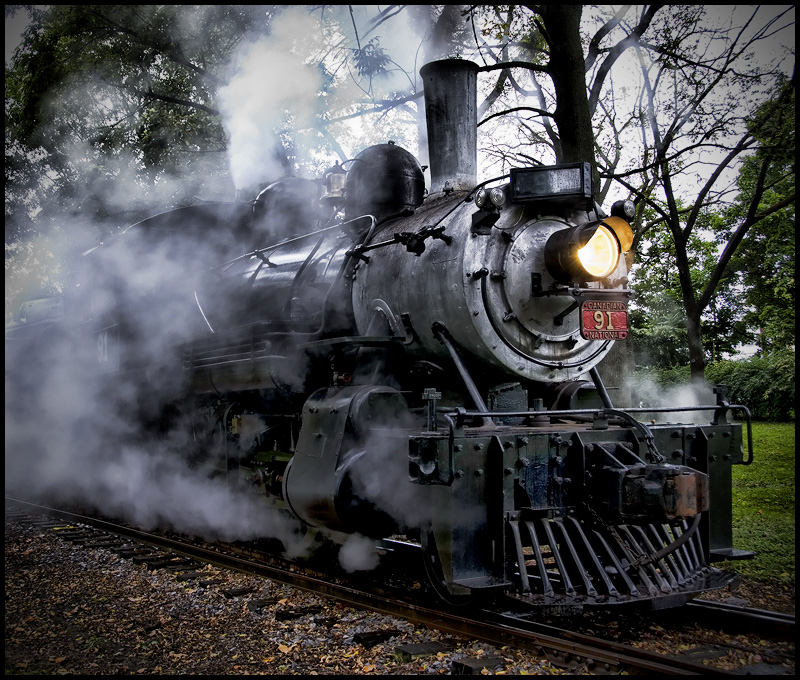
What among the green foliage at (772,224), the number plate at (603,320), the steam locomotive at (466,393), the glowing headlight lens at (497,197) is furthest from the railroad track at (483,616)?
the green foliage at (772,224)

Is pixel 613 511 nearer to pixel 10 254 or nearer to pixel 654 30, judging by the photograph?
pixel 654 30

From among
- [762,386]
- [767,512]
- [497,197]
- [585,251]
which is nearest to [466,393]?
[585,251]

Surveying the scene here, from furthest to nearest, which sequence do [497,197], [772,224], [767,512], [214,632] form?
1. [772,224]
2. [767,512]
3. [497,197]
4. [214,632]

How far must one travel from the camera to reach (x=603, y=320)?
4.79 meters

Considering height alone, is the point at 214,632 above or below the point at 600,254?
below

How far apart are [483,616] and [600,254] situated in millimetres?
2396

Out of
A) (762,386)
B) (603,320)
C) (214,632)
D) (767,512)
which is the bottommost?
(767,512)

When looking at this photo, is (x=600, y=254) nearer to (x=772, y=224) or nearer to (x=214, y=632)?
(x=214, y=632)

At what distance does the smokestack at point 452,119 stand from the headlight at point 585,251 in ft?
4.03

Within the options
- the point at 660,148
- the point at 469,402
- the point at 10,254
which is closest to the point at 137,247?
the point at 469,402

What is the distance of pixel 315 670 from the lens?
382cm

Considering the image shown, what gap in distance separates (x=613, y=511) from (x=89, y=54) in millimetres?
11829

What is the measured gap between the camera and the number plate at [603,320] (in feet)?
15.5

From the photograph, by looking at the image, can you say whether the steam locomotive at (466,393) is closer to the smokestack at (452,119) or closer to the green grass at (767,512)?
the smokestack at (452,119)
